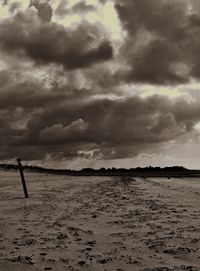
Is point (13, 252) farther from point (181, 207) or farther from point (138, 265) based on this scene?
point (181, 207)

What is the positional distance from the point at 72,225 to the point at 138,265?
5051 millimetres

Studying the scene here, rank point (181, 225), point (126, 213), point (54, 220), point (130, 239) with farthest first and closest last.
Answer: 1. point (126, 213)
2. point (54, 220)
3. point (181, 225)
4. point (130, 239)

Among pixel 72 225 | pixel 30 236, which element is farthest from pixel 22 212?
pixel 30 236

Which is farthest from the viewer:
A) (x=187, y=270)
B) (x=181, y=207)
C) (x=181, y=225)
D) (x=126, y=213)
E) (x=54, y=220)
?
(x=181, y=207)

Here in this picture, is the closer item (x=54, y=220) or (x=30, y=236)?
(x=30, y=236)

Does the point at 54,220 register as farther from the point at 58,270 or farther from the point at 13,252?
the point at 58,270

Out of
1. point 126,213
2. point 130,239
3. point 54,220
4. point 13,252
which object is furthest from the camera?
point 126,213

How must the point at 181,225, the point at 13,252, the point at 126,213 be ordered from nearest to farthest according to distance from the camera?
the point at 13,252, the point at 181,225, the point at 126,213

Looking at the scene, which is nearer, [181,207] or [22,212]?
[22,212]

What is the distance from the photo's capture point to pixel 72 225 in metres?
13.3

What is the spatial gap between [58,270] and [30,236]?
10.8 feet

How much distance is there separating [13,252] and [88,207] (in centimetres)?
884

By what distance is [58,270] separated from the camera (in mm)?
8102

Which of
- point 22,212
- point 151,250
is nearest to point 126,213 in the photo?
point 22,212
